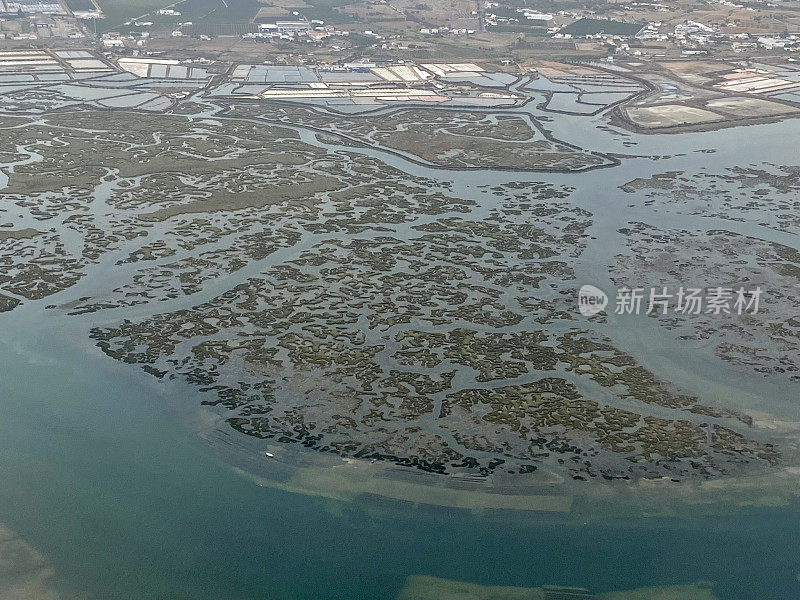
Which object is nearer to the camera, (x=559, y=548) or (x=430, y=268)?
(x=559, y=548)

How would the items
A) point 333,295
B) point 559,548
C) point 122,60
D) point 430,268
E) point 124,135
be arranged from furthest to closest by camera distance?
1. point 122,60
2. point 124,135
3. point 430,268
4. point 333,295
5. point 559,548

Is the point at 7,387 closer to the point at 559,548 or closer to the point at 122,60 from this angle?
the point at 559,548

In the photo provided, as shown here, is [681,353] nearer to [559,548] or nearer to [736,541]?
[736,541]

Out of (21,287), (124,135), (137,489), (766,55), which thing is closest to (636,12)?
(766,55)

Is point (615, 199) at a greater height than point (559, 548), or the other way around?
point (615, 199)

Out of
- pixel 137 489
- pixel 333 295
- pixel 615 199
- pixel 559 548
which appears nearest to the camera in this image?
pixel 559 548

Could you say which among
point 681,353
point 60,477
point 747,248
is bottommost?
point 60,477
